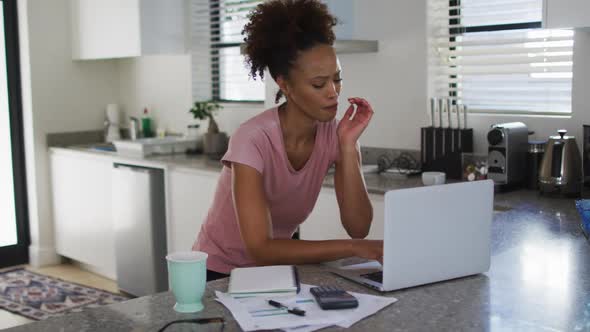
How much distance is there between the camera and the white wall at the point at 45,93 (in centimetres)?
491

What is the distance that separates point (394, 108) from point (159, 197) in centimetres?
145

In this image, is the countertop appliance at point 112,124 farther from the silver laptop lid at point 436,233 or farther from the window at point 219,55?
the silver laptop lid at point 436,233

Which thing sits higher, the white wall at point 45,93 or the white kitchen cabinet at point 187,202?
the white wall at point 45,93

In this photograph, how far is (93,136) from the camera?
17.3 ft

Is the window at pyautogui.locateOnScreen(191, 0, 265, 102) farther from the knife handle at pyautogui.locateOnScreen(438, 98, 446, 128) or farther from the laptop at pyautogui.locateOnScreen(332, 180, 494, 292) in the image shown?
the laptop at pyautogui.locateOnScreen(332, 180, 494, 292)

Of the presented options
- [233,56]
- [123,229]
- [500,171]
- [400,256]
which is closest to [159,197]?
[123,229]

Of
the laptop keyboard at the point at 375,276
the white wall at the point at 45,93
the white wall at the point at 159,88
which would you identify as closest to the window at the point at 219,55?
the white wall at the point at 159,88

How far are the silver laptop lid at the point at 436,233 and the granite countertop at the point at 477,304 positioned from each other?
3 centimetres

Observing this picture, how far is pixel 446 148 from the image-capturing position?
3.37 m

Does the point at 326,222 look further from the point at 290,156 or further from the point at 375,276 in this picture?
the point at 375,276

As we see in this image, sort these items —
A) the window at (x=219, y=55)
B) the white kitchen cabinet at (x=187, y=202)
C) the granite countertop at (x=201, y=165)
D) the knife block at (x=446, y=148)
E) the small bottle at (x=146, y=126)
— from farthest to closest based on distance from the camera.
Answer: the small bottle at (x=146, y=126) → the window at (x=219, y=55) → the white kitchen cabinet at (x=187, y=202) → the knife block at (x=446, y=148) → the granite countertop at (x=201, y=165)

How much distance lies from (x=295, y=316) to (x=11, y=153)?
4191mm

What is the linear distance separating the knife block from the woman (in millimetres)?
1366

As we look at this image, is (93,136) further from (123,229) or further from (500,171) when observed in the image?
(500,171)
